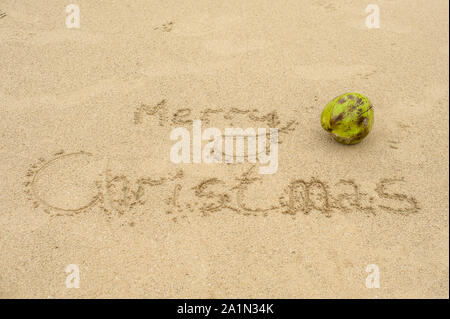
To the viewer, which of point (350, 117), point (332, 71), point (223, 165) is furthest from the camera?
point (332, 71)

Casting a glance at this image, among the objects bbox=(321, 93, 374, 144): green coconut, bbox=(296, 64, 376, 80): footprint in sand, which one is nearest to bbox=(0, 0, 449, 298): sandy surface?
bbox=(296, 64, 376, 80): footprint in sand

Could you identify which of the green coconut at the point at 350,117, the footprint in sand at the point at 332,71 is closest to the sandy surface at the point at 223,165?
the footprint in sand at the point at 332,71

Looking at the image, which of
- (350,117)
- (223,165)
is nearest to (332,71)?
(350,117)

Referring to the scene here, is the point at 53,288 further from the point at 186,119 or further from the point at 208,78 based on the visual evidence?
the point at 208,78

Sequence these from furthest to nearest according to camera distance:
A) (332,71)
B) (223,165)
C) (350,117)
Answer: (332,71), (223,165), (350,117)

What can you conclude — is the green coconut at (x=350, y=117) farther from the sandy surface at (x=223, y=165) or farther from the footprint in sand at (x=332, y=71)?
the footprint in sand at (x=332, y=71)

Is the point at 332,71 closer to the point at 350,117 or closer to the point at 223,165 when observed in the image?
the point at 350,117

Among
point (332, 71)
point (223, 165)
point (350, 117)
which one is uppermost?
point (332, 71)

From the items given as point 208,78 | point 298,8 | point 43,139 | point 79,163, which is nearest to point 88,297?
point 79,163

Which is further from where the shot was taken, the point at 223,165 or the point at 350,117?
the point at 223,165
